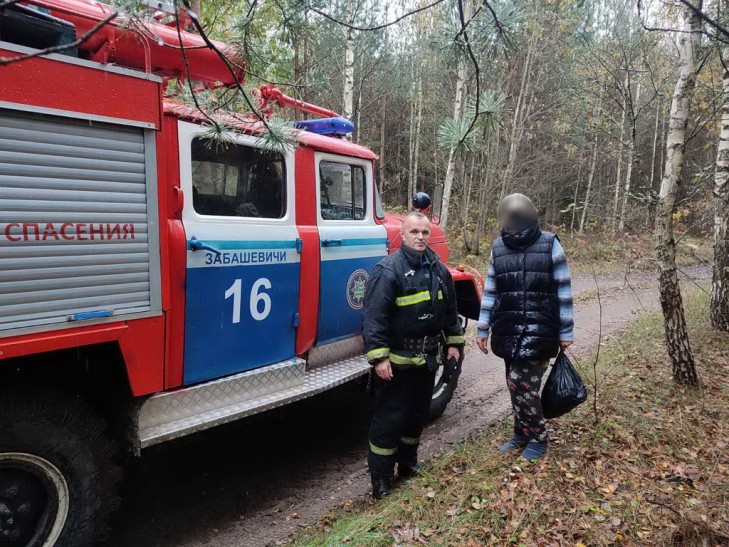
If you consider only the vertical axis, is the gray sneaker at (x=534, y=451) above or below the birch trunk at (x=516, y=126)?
below

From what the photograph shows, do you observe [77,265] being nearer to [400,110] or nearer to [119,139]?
[119,139]

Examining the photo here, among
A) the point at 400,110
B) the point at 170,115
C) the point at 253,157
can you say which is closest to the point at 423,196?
the point at 253,157

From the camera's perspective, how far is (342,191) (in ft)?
13.6

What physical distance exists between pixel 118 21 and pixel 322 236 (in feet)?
7.27

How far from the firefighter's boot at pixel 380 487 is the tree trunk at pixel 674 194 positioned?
2920 mm

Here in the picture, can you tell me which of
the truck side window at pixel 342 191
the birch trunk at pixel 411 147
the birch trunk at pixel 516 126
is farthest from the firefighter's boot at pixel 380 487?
the birch trunk at pixel 411 147

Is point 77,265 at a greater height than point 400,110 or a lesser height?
lesser

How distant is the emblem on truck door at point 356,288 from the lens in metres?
4.04

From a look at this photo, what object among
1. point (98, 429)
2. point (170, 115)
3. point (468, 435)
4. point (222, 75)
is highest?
point (222, 75)

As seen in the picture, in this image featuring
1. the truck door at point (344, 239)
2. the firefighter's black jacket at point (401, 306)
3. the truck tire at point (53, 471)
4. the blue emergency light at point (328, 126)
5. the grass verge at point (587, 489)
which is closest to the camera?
the truck tire at point (53, 471)

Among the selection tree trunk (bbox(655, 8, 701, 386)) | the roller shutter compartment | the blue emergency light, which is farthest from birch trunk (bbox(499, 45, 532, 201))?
the roller shutter compartment

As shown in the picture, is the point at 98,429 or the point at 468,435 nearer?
the point at 98,429

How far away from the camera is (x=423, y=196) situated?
174 inches

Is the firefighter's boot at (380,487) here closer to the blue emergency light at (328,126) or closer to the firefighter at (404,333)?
the firefighter at (404,333)
